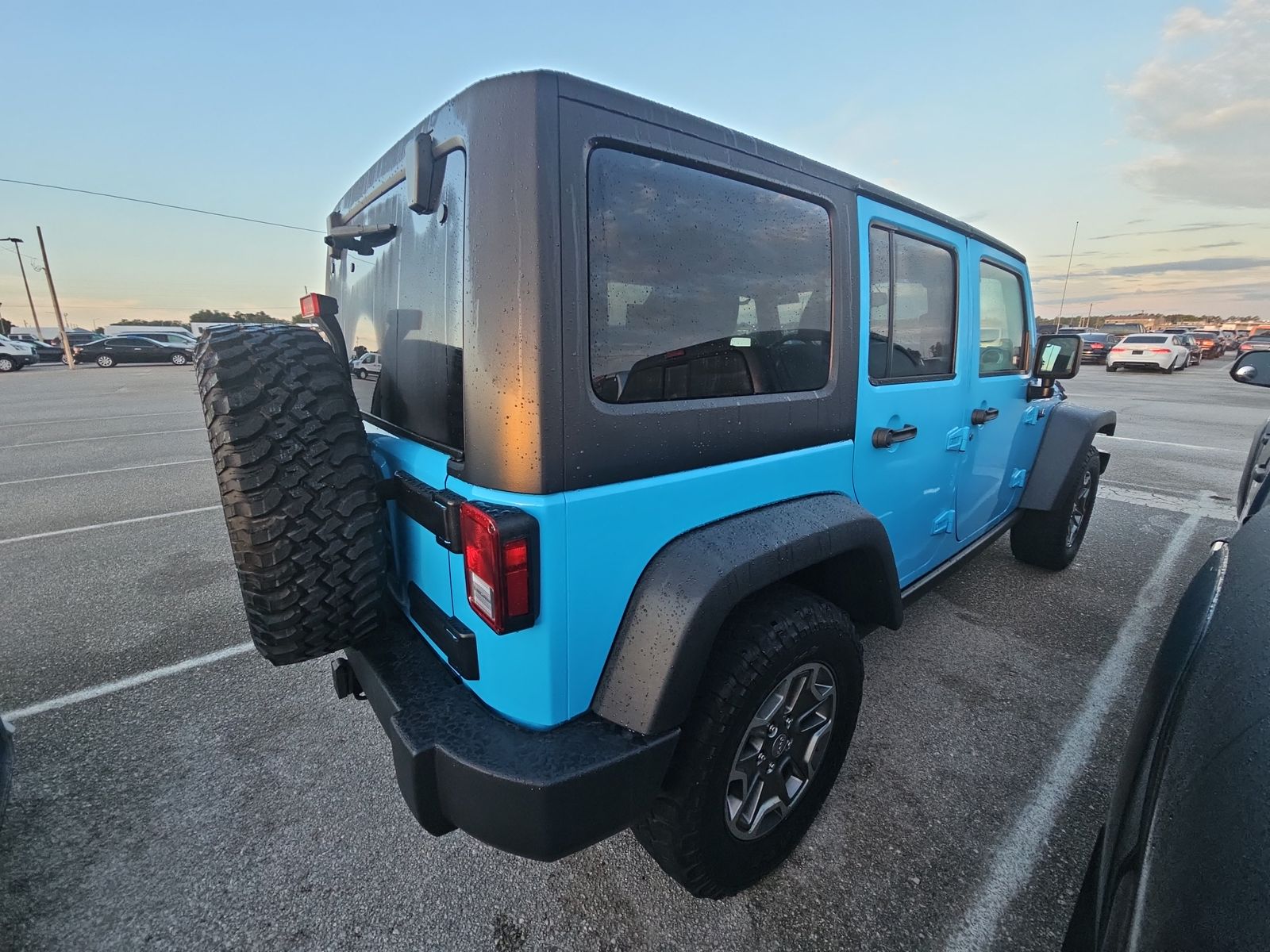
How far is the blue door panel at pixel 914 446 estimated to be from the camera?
210 centimetres

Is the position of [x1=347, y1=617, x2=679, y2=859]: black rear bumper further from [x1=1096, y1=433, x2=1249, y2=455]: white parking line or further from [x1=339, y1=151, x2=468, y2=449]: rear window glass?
[x1=1096, y1=433, x2=1249, y2=455]: white parking line

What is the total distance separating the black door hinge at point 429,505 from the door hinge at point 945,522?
2.26 metres

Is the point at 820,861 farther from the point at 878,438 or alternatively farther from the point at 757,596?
the point at 878,438

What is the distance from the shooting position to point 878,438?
7.09 ft

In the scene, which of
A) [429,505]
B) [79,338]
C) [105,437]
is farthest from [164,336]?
[429,505]

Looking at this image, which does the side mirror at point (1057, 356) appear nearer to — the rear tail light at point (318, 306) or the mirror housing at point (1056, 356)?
the mirror housing at point (1056, 356)

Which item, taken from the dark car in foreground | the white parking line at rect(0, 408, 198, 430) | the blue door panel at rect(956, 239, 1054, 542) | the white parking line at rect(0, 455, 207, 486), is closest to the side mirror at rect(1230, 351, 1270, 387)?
the blue door panel at rect(956, 239, 1054, 542)

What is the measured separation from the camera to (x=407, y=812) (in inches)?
83.0

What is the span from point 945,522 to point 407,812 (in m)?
2.64

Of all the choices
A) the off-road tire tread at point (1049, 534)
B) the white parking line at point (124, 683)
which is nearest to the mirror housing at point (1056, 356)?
the off-road tire tread at point (1049, 534)

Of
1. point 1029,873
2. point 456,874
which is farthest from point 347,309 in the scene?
point 1029,873

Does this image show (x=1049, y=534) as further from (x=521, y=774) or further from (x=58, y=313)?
(x=58, y=313)

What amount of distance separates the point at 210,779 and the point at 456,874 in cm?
113

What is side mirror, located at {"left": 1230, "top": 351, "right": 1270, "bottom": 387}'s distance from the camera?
10.7 feet
